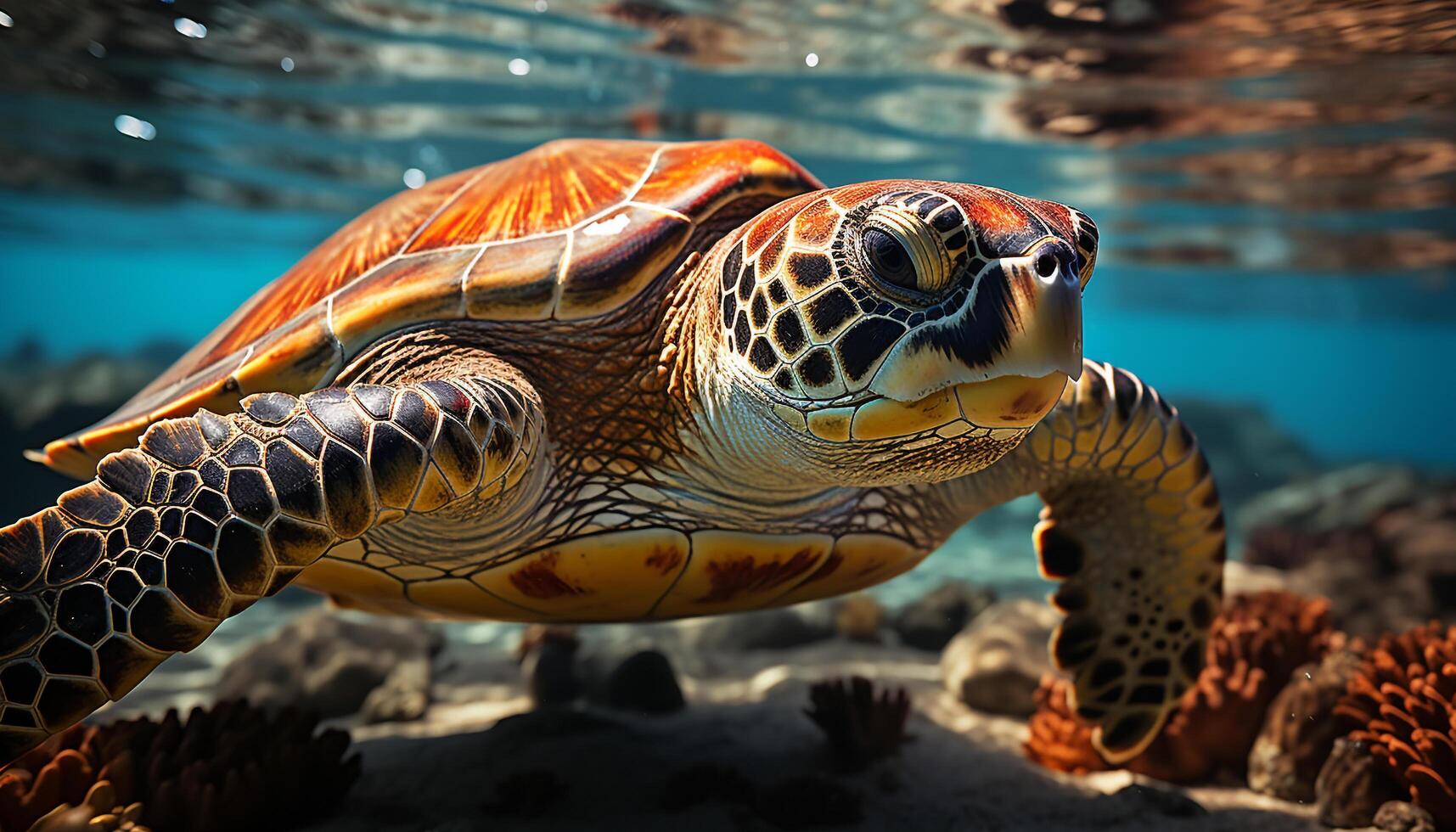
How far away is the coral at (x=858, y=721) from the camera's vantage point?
3113 mm

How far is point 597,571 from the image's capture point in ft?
7.97

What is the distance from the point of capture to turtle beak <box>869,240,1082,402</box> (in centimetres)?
152

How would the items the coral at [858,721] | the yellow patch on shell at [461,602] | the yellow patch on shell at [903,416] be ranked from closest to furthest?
the yellow patch on shell at [903,416] → the yellow patch on shell at [461,602] → the coral at [858,721]

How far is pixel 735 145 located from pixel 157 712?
4541mm

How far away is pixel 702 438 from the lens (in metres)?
2.23

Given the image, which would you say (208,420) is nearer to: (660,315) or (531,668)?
(660,315)

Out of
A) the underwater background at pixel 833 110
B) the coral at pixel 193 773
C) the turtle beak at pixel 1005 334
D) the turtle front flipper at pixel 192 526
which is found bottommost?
the coral at pixel 193 773

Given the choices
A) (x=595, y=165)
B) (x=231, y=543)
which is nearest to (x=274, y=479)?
(x=231, y=543)

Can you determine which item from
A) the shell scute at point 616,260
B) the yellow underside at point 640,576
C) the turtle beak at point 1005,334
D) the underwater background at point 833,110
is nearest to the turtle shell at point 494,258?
the shell scute at point 616,260

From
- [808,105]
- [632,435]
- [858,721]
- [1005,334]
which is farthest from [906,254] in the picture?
[808,105]

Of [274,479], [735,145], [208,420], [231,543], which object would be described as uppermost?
[735,145]

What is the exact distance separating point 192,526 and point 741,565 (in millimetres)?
1494

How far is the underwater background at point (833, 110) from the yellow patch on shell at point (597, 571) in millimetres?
6181

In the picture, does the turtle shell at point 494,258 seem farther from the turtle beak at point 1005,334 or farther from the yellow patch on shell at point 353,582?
the turtle beak at point 1005,334
